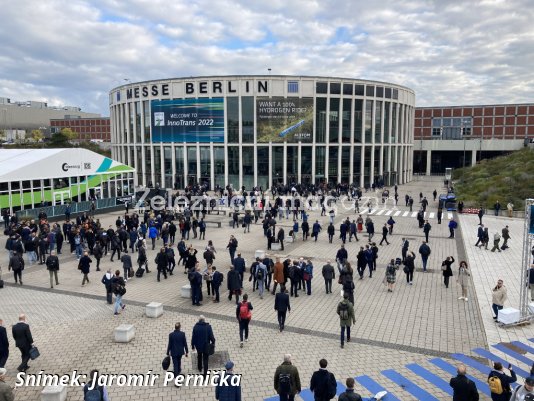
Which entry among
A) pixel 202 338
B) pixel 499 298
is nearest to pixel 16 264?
pixel 202 338

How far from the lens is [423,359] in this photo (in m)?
10.7

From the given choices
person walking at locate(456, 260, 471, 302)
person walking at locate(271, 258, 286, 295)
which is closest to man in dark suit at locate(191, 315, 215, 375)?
person walking at locate(271, 258, 286, 295)

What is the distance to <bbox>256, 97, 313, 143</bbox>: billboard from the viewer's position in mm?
53844

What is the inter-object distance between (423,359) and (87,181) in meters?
31.6

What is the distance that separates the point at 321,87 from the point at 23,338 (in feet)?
161

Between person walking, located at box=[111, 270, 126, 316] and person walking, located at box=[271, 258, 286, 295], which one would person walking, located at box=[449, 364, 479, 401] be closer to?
person walking, located at box=[271, 258, 286, 295]

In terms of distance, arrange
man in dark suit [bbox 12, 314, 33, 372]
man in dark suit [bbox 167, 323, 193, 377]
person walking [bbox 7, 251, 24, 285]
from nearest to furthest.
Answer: man in dark suit [bbox 167, 323, 193, 377] → man in dark suit [bbox 12, 314, 33, 372] → person walking [bbox 7, 251, 24, 285]

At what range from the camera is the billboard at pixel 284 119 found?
53844mm

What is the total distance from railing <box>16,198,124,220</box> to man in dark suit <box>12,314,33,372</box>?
21.9 metres

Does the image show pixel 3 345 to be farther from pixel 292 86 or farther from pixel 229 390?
pixel 292 86

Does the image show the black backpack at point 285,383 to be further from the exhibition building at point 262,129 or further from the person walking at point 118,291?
the exhibition building at point 262,129

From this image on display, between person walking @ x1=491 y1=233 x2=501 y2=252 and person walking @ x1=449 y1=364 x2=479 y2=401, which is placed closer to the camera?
person walking @ x1=449 y1=364 x2=479 y2=401

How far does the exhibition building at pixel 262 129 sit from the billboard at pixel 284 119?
4.8 inches

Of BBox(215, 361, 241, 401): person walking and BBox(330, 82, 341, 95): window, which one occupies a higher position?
BBox(330, 82, 341, 95): window
